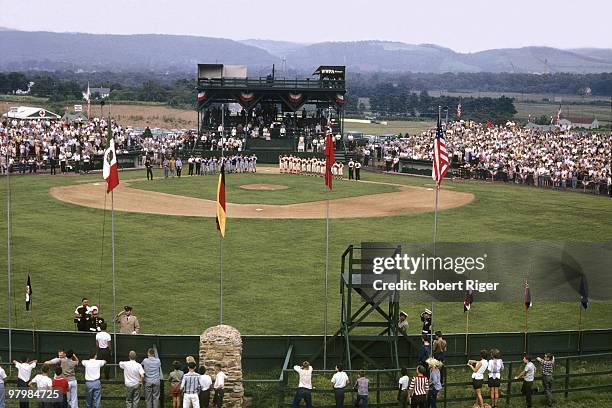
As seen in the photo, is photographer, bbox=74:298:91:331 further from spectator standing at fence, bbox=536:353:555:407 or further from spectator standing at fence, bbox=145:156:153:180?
spectator standing at fence, bbox=145:156:153:180

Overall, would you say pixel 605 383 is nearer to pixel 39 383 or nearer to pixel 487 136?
pixel 39 383

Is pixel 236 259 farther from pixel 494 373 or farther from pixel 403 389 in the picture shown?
pixel 494 373

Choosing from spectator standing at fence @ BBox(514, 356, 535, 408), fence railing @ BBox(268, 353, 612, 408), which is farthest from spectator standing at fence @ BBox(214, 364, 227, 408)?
spectator standing at fence @ BBox(514, 356, 535, 408)

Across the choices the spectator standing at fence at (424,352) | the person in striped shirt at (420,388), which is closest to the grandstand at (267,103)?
the spectator standing at fence at (424,352)

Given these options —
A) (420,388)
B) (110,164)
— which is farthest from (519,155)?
(420,388)

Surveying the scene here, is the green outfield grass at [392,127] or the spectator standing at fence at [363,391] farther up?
the green outfield grass at [392,127]

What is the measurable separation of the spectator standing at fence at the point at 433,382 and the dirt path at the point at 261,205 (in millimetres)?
24175

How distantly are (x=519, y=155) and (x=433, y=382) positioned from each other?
48.2 m

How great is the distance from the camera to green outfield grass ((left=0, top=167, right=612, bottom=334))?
25641 millimetres

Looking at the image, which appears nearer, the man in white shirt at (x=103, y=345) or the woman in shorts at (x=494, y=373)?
the woman in shorts at (x=494, y=373)

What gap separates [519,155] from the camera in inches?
2520

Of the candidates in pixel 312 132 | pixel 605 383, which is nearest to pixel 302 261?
pixel 605 383

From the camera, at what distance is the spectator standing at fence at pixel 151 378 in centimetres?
1784

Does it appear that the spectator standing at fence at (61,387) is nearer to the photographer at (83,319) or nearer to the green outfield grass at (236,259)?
the photographer at (83,319)
